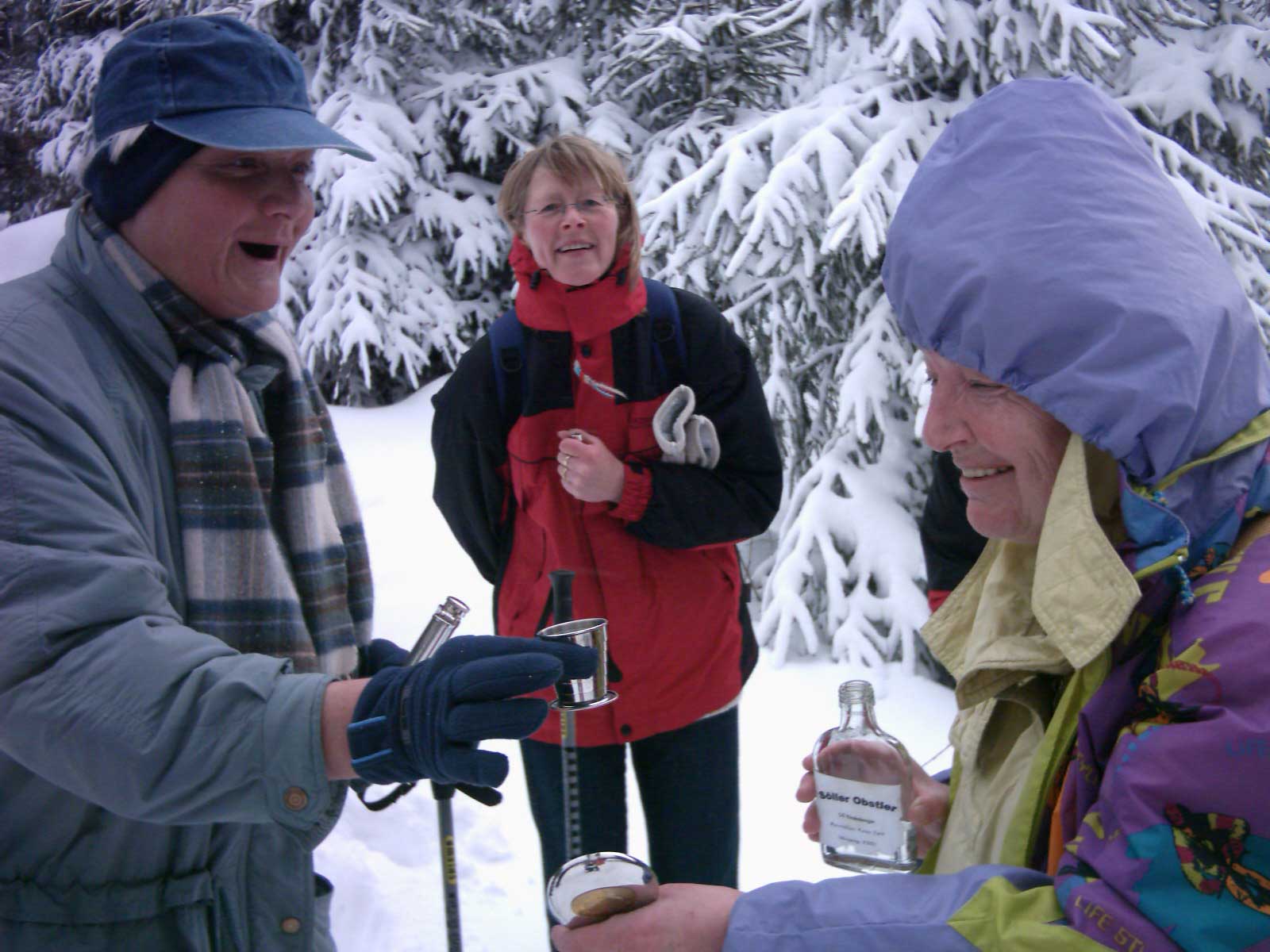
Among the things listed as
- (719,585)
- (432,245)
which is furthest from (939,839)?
(432,245)

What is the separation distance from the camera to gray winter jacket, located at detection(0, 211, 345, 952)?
1100 mm

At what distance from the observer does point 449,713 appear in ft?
3.83

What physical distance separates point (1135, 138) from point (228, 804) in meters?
1.49

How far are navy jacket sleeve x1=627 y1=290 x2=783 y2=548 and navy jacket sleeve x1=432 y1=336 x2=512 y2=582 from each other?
1.33 feet

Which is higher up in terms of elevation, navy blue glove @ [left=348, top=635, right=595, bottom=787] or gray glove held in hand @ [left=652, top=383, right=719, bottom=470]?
gray glove held in hand @ [left=652, top=383, right=719, bottom=470]

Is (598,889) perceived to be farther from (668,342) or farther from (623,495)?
(668,342)

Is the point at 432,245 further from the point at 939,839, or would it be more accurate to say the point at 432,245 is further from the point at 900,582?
the point at 939,839

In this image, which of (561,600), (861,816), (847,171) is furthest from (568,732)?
(847,171)

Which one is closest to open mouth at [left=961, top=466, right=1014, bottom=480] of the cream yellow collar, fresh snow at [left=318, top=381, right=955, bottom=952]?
the cream yellow collar

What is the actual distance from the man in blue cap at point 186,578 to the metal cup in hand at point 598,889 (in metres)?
0.26

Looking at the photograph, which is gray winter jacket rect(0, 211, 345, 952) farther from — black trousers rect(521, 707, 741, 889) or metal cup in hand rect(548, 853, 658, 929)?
black trousers rect(521, 707, 741, 889)

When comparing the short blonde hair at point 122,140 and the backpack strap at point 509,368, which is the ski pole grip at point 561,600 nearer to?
the short blonde hair at point 122,140

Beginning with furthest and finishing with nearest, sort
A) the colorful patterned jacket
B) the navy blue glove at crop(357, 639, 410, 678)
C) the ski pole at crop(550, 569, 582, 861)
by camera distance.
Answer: the navy blue glove at crop(357, 639, 410, 678) → the ski pole at crop(550, 569, 582, 861) → the colorful patterned jacket

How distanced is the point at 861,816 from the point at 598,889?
43 cm
